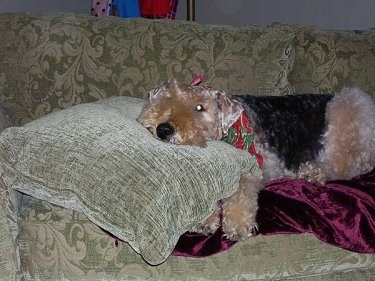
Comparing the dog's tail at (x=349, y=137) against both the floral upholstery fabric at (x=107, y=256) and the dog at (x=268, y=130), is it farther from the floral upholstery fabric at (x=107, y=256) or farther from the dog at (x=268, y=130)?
the floral upholstery fabric at (x=107, y=256)

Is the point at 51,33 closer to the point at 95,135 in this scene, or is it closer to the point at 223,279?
the point at 95,135

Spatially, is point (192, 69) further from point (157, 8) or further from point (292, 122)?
point (157, 8)

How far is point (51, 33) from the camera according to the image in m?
2.59

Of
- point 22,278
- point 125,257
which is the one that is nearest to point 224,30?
point 125,257

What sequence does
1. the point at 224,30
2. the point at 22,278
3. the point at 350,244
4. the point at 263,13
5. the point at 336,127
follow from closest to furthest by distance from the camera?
the point at 22,278 < the point at 350,244 < the point at 336,127 < the point at 224,30 < the point at 263,13

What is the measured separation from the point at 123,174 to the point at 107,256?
1.08ft

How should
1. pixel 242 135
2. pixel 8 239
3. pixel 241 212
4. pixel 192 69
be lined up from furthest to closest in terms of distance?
1. pixel 192 69
2. pixel 242 135
3. pixel 241 212
4. pixel 8 239

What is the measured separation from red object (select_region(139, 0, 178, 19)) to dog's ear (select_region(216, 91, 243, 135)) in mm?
2336

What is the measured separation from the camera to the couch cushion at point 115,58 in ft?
8.45

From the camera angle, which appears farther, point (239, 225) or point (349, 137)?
point (349, 137)

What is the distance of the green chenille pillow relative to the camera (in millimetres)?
1650

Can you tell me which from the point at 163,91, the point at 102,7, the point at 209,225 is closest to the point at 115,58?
the point at 163,91

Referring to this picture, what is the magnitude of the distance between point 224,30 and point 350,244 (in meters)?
1.25

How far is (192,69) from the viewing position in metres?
2.65
